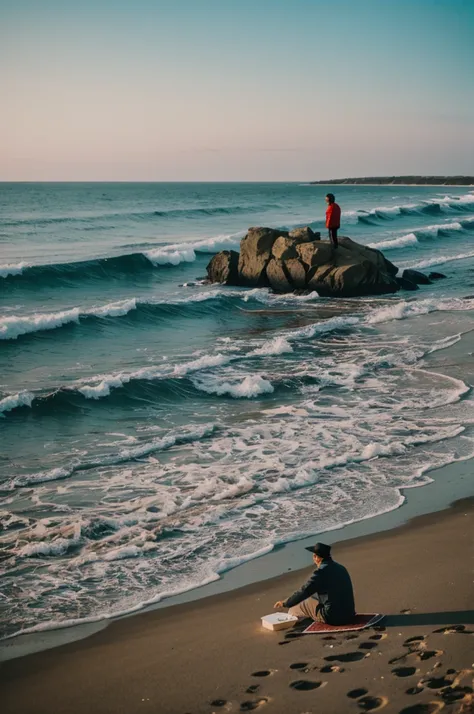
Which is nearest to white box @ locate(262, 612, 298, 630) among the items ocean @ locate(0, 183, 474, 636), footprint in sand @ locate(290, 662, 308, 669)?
footprint in sand @ locate(290, 662, 308, 669)

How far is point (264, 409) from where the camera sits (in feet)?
47.2

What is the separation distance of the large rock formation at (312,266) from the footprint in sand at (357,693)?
21479 mm

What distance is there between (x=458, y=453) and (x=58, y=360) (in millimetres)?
10227

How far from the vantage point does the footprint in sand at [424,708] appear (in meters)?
5.14

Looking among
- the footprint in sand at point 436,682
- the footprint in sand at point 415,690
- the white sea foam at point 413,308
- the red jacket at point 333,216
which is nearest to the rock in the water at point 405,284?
the white sea foam at point 413,308

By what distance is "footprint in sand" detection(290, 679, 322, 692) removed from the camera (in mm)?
5582

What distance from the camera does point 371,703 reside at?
532 cm

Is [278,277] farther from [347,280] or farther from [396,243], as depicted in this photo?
[396,243]

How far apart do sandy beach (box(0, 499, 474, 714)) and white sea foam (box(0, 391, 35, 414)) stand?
7.78m

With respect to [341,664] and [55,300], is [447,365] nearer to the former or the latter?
[341,664]

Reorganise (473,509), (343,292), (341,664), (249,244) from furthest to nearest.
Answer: (249,244)
(343,292)
(473,509)
(341,664)

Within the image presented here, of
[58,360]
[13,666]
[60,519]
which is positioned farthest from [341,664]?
[58,360]

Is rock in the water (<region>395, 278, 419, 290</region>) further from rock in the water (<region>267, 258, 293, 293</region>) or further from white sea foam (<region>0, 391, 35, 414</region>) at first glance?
white sea foam (<region>0, 391, 35, 414</region>)

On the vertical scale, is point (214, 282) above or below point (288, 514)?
above
